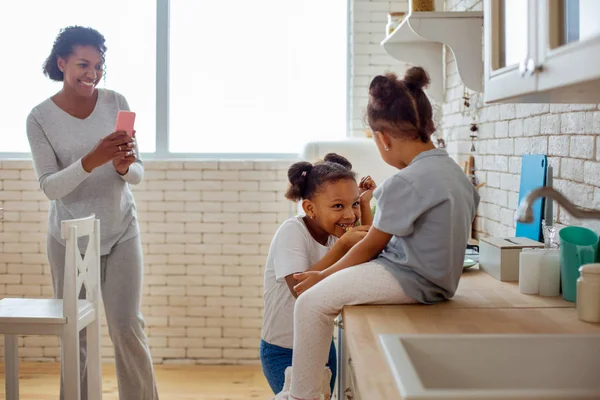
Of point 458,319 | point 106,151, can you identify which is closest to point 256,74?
point 106,151

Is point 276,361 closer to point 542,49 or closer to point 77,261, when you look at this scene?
point 77,261

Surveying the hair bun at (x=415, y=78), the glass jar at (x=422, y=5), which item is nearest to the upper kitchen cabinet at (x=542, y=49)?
the hair bun at (x=415, y=78)

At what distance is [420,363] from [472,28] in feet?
6.24

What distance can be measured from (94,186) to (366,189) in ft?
4.17

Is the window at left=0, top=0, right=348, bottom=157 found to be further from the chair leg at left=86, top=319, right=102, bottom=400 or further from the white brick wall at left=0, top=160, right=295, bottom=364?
the chair leg at left=86, top=319, right=102, bottom=400

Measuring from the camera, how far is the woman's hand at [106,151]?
308 cm

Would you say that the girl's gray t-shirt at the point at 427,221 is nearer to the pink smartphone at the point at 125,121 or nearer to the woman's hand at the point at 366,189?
the woman's hand at the point at 366,189

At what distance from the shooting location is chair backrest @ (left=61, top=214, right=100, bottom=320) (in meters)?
2.89

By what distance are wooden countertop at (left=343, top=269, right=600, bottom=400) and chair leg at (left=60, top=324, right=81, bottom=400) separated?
4.92 feet

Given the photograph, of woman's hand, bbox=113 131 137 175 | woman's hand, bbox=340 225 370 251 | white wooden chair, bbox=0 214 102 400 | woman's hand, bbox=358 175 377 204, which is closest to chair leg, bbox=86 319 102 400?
white wooden chair, bbox=0 214 102 400

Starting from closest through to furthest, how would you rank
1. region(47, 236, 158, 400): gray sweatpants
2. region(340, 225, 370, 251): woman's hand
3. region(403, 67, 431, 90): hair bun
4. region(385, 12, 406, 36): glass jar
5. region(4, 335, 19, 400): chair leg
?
region(403, 67, 431, 90): hair bun
region(340, 225, 370, 251): woman's hand
region(4, 335, 19, 400): chair leg
region(47, 236, 158, 400): gray sweatpants
region(385, 12, 406, 36): glass jar

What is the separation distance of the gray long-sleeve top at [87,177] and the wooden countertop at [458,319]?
1747 millimetres

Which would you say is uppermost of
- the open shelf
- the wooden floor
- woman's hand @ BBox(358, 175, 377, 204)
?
the open shelf

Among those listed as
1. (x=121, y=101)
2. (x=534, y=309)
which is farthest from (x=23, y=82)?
(x=534, y=309)
